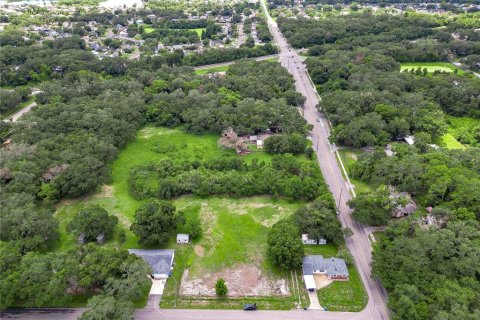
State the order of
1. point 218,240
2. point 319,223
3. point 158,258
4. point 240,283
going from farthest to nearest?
point 218,240 < point 319,223 < point 158,258 < point 240,283

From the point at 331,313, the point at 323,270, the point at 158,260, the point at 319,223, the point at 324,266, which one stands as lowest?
the point at 331,313

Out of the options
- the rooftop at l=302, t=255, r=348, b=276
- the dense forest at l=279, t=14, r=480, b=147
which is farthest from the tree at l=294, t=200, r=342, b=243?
the dense forest at l=279, t=14, r=480, b=147

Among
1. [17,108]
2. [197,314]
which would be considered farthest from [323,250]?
[17,108]

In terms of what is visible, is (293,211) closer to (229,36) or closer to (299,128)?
(299,128)

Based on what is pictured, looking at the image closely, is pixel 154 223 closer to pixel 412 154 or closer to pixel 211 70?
pixel 412 154

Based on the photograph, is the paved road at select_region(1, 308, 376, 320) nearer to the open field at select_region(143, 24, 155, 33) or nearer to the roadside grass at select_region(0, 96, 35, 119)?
the roadside grass at select_region(0, 96, 35, 119)
